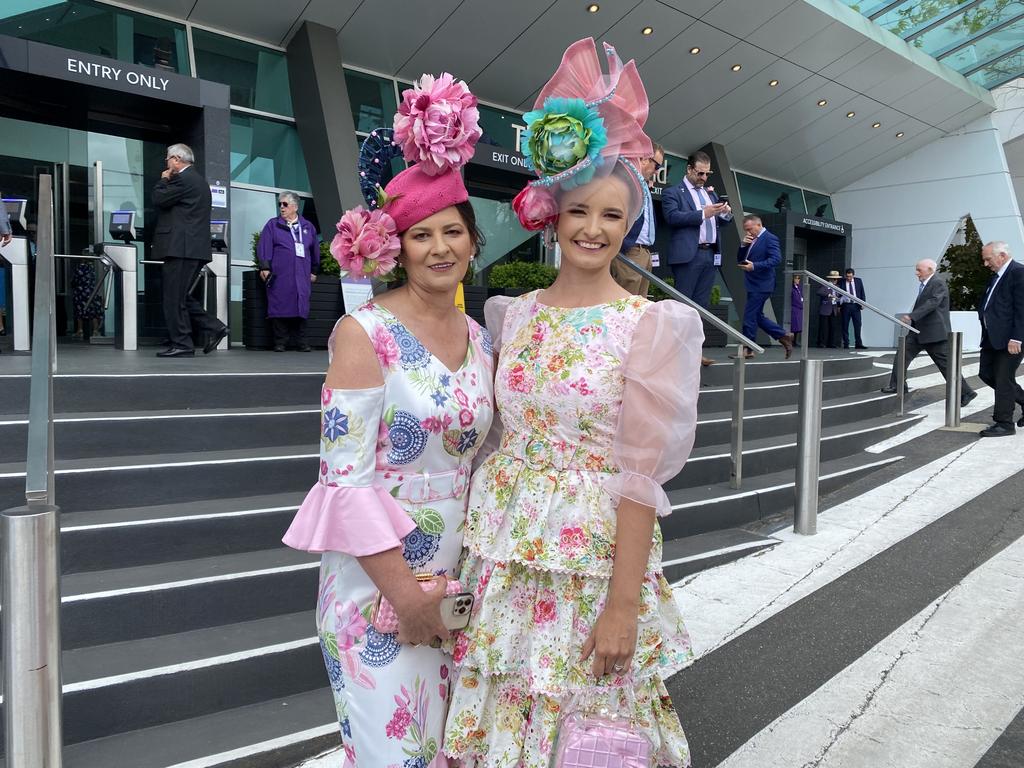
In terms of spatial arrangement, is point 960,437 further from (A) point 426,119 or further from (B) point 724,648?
(A) point 426,119

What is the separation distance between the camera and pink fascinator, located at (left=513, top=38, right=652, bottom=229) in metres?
1.70

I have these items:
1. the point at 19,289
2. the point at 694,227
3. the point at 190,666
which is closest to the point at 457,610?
the point at 190,666

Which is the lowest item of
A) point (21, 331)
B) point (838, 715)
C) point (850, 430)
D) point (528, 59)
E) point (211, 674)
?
point (838, 715)

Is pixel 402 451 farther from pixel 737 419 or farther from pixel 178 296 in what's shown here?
pixel 178 296

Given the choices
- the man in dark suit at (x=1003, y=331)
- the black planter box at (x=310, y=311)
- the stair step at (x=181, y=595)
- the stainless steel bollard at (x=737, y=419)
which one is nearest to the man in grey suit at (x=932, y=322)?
the man in dark suit at (x=1003, y=331)

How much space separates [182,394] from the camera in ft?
14.2

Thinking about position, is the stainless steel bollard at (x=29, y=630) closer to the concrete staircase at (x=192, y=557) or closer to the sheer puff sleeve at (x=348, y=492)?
the sheer puff sleeve at (x=348, y=492)

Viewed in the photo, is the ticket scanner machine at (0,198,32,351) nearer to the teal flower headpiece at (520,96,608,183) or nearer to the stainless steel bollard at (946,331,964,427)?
the teal flower headpiece at (520,96,608,183)

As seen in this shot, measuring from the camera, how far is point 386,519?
1.56 m

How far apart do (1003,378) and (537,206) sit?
762 centimetres

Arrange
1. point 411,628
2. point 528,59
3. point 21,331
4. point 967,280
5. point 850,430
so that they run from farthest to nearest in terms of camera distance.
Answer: point 967,280 → point 528,59 → point 850,430 → point 21,331 → point 411,628

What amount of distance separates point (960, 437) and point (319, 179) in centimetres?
833

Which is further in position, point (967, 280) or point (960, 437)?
point (967, 280)

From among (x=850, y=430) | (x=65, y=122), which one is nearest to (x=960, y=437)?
(x=850, y=430)
